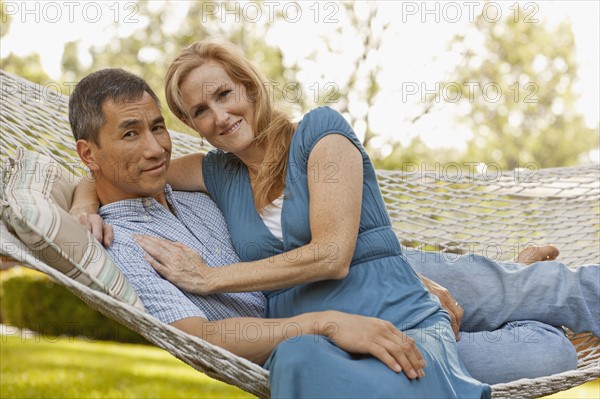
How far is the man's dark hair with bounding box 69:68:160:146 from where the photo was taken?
6.61 ft

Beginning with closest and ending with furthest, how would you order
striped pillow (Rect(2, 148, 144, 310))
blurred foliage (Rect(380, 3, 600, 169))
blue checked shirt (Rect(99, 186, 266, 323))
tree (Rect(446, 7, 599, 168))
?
striped pillow (Rect(2, 148, 144, 310))
blue checked shirt (Rect(99, 186, 266, 323))
blurred foliage (Rect(380, 3, 600, 169))
tree (Rect(446, 7, 599, 168))

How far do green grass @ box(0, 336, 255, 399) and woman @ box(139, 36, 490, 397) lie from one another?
1.13 m

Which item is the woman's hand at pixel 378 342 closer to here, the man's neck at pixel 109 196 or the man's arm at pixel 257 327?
the man's arm at pixel 257 327

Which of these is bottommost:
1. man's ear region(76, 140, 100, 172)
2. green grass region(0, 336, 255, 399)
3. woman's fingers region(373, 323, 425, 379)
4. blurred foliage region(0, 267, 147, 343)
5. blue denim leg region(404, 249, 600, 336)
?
blurred foliage region(0, 267, 147, 343)

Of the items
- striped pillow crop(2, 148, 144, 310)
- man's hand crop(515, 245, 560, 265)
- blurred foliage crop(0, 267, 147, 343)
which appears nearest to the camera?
striped pillow crop(2, 148, 144, 310)

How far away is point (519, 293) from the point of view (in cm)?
231

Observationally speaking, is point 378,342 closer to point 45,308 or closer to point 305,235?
point 305,235

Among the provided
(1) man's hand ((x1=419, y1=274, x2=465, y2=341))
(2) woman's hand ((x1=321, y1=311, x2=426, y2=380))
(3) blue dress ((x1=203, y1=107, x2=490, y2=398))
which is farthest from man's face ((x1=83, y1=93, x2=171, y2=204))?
(1) man's hand ((x1=419, y1=274, x2=465, y2=341))

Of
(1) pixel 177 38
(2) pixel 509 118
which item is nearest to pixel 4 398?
(1) pixel 177 38

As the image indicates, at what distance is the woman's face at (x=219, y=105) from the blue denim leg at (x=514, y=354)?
31.5 inches

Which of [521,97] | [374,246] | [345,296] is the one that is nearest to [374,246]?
[374,246]

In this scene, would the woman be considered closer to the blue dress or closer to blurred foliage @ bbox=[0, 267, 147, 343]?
the blue dress

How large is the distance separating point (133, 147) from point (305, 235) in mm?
493

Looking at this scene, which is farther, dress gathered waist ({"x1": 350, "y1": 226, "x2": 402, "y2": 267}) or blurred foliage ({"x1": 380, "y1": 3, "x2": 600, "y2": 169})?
blurred foliage ({"x1": 380, "y1": 3, "x2": 600, "y2": 169})
